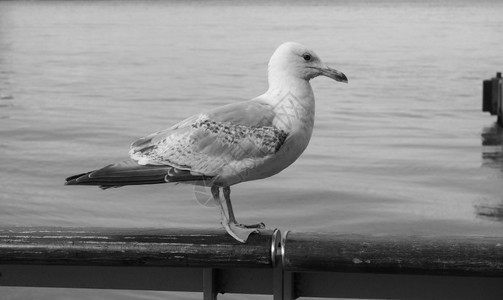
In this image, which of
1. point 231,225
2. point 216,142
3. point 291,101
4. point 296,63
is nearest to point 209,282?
point 231,225

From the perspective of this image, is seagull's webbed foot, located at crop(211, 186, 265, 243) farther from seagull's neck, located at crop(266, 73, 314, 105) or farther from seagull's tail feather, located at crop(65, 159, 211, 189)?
seagull's neck, located at crop(266, 73, 314, 105)

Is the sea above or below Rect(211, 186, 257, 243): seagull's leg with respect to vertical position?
above

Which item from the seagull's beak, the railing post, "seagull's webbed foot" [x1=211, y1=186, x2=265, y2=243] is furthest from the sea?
the railing post

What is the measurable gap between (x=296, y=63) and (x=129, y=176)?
0.74m

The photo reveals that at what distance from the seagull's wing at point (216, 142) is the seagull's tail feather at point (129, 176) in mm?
23

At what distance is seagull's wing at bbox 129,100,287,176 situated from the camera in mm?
3738

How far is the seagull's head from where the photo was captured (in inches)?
152

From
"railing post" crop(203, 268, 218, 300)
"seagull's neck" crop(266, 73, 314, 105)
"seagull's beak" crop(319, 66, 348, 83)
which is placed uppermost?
"seagull's beak" crop(319, 66, 348, 83)

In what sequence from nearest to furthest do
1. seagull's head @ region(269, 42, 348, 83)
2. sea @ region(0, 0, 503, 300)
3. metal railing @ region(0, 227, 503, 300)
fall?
metal railing @ region(0, 227, 503, 300) → seagull's head @ region(269, 42, 348, 83) → sea @ region(0, 0, 503, 300)

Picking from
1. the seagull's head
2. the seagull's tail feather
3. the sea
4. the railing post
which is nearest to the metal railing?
the railing post

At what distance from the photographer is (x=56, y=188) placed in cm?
1688

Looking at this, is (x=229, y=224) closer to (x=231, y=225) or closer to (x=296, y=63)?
(x=231, y=225)

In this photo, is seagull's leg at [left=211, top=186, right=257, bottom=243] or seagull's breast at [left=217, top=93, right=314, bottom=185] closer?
seagull's leg at [left=211, top=186, right=257, bottom=243]

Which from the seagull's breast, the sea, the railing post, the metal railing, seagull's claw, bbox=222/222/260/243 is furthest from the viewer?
the sea
